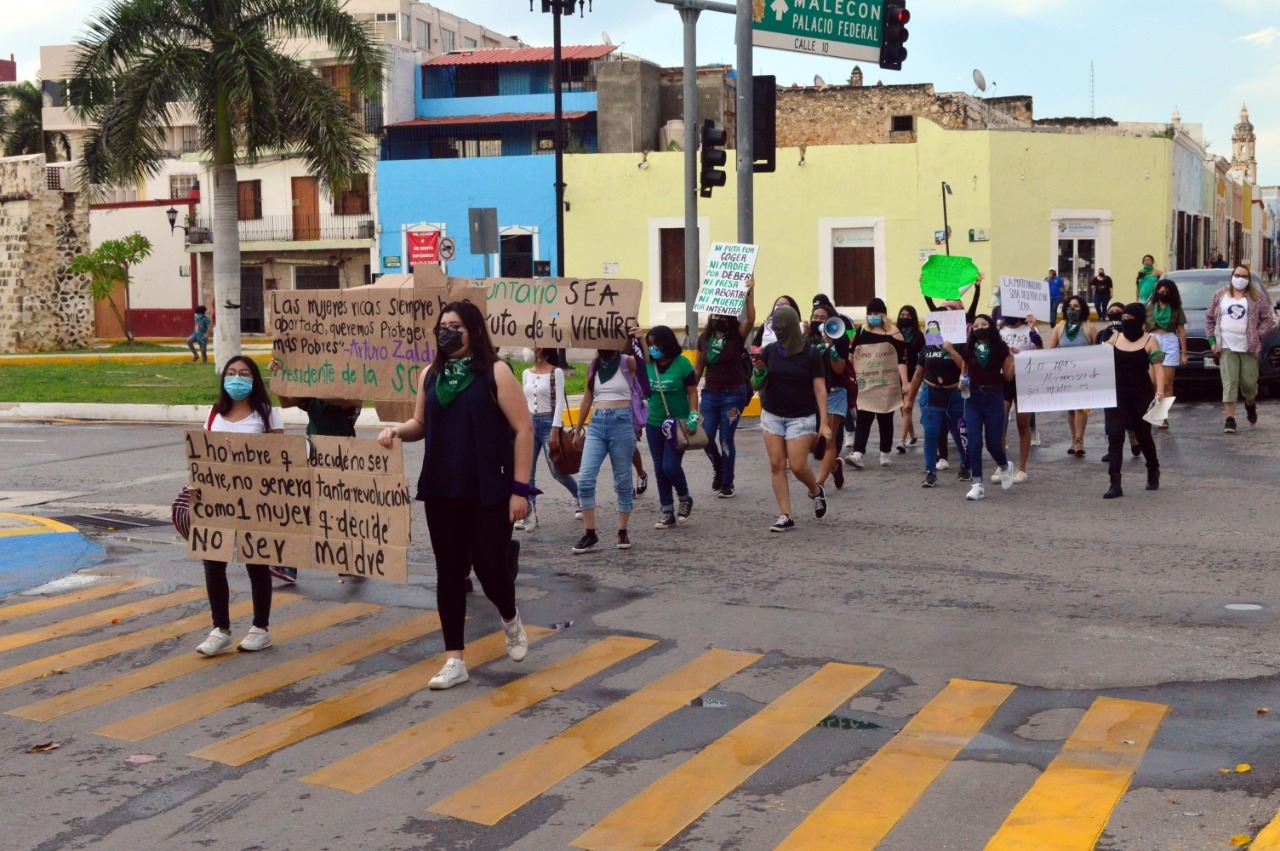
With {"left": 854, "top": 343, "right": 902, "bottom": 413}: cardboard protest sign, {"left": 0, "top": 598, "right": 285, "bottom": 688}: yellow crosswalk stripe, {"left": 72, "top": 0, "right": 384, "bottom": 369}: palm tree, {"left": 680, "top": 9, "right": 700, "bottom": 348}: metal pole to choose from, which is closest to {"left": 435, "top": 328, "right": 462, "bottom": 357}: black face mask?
{"left": 0, "top": 598, "right": 285, "bottom": 688}: yellow crosswalk stripe

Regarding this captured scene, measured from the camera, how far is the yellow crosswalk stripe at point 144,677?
675 centimetres

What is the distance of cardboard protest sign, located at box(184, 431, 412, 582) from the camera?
7.36m

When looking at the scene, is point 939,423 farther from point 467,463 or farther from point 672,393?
point 467,463

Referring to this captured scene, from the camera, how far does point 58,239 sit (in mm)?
43969

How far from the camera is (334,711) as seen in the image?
6594 millimetres

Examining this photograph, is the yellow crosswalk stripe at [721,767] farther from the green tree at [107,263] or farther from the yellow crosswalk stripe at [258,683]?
the green tree at [107,263]

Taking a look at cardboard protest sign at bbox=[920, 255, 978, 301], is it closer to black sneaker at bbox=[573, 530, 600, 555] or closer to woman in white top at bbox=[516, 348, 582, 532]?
woman in white top at bbox=[516, 348, 582, 532]

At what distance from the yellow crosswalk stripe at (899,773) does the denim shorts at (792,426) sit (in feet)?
14.1

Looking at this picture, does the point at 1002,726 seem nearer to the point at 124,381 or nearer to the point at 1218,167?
the point at 124,381

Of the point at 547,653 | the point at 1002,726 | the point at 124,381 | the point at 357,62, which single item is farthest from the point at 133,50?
the point at 1002,726

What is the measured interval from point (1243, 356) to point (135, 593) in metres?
12.5

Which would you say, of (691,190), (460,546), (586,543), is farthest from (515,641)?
(691,190)

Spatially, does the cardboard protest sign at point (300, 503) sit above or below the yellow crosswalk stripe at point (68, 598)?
above

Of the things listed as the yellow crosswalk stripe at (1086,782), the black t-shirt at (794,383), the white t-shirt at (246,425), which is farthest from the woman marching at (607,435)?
the yellow crosswalk stripe at (1086,782)
